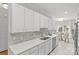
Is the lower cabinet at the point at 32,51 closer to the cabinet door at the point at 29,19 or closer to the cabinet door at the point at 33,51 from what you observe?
the cabinet door at the point at 33,51

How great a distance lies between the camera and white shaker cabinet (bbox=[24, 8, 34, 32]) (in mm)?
1862

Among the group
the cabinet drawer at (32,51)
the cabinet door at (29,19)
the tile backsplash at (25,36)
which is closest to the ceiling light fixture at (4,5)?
the cabinet door at (29,19)

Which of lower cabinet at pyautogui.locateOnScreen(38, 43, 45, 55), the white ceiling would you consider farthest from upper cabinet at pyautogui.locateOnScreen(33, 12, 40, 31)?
A: lower cabinet at pyautogui.locateOnScreen(38, 43, 45, 55)

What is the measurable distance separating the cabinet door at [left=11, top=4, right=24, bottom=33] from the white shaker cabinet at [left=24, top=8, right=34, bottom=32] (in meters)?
0.08

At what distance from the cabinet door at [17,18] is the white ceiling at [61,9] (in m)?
0.39

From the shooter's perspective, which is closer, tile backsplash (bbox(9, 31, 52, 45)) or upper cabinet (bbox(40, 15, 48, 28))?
tile backsplash (bbox(9, 31, 52, 45))

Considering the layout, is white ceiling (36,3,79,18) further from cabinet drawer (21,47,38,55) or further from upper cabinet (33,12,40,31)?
cabinet drawer (21,47,38,55)

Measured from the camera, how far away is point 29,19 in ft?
6.20

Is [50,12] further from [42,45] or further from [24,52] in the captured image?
[24,52]

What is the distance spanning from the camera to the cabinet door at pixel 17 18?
1.78 metres

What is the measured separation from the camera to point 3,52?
6.05 ft

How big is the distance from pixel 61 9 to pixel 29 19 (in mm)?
659

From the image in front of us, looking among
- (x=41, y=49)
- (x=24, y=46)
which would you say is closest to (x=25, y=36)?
(x=24, y=46)
